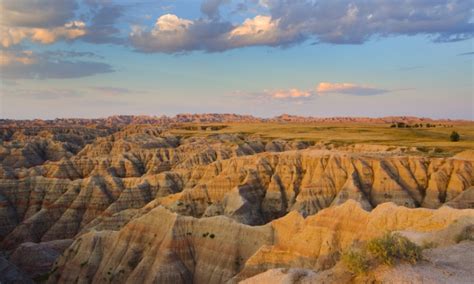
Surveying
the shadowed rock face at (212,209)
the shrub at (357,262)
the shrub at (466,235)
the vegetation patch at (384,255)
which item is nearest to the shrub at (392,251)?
the vegetation patch at (384,255)

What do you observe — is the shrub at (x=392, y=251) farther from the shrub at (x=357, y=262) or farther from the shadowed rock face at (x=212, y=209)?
the shadowed rock face at (x=212, y=209)

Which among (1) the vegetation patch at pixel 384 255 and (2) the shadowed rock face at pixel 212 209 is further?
(2) the shadowed rock face at pixel 212 209

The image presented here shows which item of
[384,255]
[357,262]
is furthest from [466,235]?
[357,262]

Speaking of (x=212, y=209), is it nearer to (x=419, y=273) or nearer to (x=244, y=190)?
(x=244, y=190)

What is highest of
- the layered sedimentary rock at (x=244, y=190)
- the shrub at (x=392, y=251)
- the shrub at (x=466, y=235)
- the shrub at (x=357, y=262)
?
the shrub at (x=392, y=251)

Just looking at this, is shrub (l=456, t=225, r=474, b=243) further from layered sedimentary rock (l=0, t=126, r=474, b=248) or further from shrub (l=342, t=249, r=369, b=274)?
layered sedimentary rock (l=0, t=126, r=474, b=248)
